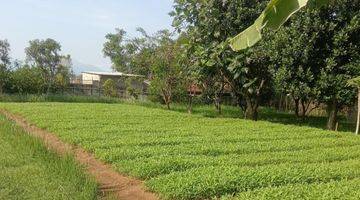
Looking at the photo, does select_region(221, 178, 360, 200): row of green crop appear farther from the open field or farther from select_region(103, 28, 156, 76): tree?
select_region(103, 28, 156, 76): tree

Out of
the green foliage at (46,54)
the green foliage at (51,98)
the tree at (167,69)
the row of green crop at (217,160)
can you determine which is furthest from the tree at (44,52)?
the row of green crop at (217,160)

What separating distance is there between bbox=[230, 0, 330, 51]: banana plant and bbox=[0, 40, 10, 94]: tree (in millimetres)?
30255

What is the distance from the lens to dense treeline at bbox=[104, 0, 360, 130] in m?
15.6

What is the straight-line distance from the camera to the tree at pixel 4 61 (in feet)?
107

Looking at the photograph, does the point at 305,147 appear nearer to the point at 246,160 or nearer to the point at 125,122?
the point at 246,160

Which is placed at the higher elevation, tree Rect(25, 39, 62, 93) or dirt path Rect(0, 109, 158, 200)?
tree Rect(25, 39, 62, 93)

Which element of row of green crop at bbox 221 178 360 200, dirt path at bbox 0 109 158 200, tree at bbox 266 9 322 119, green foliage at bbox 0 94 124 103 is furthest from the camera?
green foliage at bbox 0 94 124 103

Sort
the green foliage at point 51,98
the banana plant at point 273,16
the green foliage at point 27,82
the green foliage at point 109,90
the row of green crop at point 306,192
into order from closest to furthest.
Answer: the banana plant at point 273,16 < the row of green crop at point 306,192 < the green foliage at point 51,98 < the green foliage at point 27,82 < the green foliage at point 109,90

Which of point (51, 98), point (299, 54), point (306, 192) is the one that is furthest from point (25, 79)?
point (306, 192)

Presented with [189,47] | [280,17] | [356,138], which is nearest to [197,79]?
[189,47]

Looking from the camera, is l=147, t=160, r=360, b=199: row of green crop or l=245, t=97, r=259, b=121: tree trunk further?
l=245, t=97, r=259, b=121: tree trunk

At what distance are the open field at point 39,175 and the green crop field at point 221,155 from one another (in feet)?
3.41

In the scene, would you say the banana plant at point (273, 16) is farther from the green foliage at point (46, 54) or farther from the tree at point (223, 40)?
the green foliage at point (46, 54)

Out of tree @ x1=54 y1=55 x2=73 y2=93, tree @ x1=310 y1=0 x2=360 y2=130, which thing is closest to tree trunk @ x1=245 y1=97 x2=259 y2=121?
tree @ x1=310 y1=0 x2=360 y2=130
